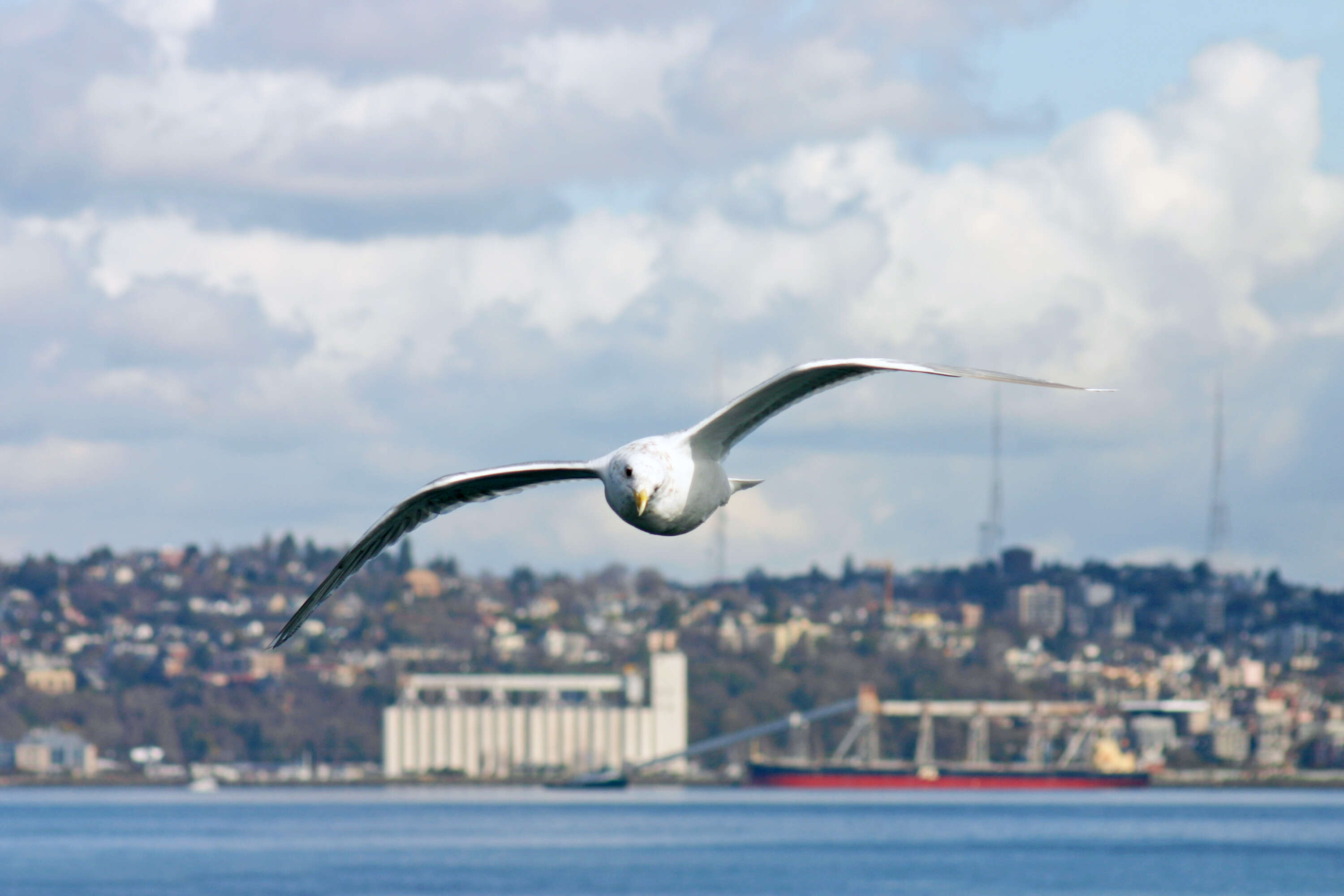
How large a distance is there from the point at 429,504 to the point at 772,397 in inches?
147

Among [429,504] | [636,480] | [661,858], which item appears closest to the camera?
[636,480]

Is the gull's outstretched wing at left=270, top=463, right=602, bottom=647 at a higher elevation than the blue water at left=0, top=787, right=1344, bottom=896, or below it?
higher

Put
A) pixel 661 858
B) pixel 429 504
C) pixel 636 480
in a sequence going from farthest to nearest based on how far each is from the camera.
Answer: pixel 661 858, pixel 429 504, pixel 636 480

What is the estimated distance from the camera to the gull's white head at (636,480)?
71.2ft

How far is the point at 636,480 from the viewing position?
71.2 ft

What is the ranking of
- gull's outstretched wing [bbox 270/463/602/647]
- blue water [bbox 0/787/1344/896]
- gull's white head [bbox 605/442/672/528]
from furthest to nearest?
1. blue water [bbox 0/787/1344/896]
2. gull's outstretched wing [bbox 270/463/602/647]
3. gull's white head [bbox 605/442/672/528]

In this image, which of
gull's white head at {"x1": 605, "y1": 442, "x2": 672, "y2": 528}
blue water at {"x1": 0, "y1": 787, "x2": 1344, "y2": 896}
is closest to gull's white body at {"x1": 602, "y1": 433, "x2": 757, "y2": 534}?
gull's white head at {"x1": 605, "y1": 442, "x2": 672, "y2": 528}

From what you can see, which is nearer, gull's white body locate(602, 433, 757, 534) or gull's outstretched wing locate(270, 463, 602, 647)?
gull's white body locate(602, 433, 757, 534)

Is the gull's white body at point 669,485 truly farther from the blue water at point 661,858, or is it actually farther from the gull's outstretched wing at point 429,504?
the blue water at point 661,858

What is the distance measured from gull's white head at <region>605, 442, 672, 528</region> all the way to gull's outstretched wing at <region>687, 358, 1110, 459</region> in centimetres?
74

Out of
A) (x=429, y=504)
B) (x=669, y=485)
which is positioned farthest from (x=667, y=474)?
(x=429, y=504)

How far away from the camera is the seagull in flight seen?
21.8m

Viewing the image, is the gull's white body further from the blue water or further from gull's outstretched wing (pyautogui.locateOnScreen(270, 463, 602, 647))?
the blue water

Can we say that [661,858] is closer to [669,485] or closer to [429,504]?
[429,504]
